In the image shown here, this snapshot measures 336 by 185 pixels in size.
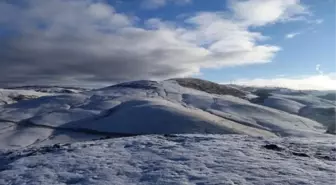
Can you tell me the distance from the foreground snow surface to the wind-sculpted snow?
24.0ft

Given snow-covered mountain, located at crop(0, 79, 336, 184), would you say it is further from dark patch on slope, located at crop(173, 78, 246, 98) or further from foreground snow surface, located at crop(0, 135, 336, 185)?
dark patch on slope, located at crop(173, 78, 246, 98)

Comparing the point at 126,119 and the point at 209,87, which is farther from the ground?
the point at 209,87

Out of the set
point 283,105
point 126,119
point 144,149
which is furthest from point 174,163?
point 283,105

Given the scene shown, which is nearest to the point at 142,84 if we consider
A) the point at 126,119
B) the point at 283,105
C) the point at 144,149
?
the point at 283,105

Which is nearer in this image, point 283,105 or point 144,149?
point 144,149

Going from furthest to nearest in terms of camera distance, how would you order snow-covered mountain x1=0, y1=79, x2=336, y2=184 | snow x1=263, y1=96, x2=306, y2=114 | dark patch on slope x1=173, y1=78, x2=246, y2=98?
dark patch on slope x1=173, y1=78, x2=246, y2=98 < snow x1=263, y1=96, x2=306, y2=114 < snow-covered mountain x1=0, y1=79, x2=336, y2=184

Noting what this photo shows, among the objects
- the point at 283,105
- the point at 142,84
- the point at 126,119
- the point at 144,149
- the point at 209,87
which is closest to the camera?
the point at 144,149

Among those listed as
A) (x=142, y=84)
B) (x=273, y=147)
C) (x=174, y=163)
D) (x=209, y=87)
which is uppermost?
(x=209, y=87)

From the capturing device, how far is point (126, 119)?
63.8 feet

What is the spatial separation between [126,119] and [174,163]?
12074 millimetres

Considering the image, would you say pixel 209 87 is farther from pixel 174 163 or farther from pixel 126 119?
pixel 174 163

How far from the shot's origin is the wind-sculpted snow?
57.5ft

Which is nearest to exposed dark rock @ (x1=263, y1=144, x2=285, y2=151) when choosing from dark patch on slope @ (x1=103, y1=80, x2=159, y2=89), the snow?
dark patch on slope @ (x1=103, y1=80, x2=159, y2=89)

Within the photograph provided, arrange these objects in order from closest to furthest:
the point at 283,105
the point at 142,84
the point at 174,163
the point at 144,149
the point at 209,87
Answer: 1. the point at 174,163
2. the point at 144,149
3. the point at 142,84
4. the point at 283,105
5. the point at 209,87
